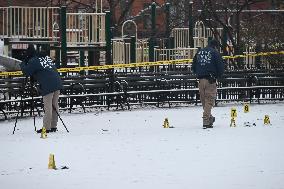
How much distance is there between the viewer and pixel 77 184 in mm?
9195

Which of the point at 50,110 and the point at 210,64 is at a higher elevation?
the point at 210,64

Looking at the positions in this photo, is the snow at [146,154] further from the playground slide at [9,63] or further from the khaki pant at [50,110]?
the playground slide at [9,63]

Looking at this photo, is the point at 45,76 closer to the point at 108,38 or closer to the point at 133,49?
the point at 108,38

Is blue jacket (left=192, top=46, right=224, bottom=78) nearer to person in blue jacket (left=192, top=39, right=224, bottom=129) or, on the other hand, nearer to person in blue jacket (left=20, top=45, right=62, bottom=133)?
person in blue jacket (left=192, top=39, right=224, bottom=129)

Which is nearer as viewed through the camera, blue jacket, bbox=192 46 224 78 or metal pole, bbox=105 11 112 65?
blue jacket, bbox=192 46 224 78

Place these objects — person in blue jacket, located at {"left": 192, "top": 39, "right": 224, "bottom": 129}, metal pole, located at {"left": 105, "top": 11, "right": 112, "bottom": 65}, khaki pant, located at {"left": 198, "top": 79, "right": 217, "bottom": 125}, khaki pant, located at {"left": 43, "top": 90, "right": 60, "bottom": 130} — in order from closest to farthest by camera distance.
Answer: khaki pant, located at {"left": 43, "top": 90, "right": 60, "bottom": 130} → khaki pant, located at {"left": 198, "top": 79, "right": 217, "bottom": 125} → person in blue jacket, located at {"left": 192, "top": 39, "right": 224, "bottom": 129} → metal pole, located at {"left": 105, "top": 11, "right": 112, "bottom": 65}

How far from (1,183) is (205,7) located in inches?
932

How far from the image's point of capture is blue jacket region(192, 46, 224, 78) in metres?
17.1

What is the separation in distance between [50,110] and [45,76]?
722mm

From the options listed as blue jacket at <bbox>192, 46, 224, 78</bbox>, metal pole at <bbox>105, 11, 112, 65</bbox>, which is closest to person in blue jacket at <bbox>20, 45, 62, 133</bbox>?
blue jacket at <bbox>192, 46, 224, 78</bbox>

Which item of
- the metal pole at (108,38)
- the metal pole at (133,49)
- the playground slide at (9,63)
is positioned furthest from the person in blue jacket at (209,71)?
the metal pole at (133,49)

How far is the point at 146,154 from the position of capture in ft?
39.4

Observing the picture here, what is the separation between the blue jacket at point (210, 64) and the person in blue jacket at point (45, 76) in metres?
3.05

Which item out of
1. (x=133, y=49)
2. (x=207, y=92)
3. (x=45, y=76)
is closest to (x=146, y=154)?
(x=45, y=76)
